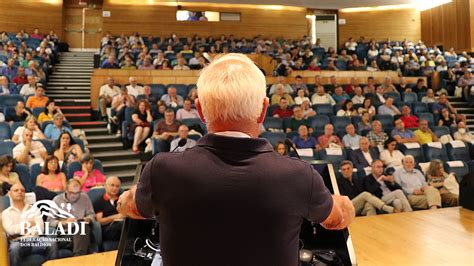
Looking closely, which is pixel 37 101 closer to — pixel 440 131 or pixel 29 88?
pixel 29 88

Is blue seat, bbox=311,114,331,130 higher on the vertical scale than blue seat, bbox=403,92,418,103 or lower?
lower

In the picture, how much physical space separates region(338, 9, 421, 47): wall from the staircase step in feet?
25.3

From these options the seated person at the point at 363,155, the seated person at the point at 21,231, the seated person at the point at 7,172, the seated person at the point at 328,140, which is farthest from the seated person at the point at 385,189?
the seated person at the point at 7,172

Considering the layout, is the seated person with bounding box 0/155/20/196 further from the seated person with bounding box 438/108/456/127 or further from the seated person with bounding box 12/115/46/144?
the seated person with bounding box 438/108/456/127

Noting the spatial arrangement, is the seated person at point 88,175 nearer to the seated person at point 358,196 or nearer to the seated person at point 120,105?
the seated person at point 120,105

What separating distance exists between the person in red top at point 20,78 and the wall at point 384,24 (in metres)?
7.66

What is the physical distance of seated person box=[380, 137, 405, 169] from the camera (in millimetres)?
3400

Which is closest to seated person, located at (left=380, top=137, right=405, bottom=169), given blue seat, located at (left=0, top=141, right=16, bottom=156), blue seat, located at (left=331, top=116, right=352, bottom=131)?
blue seat, located at (left=331, top=116, right=352, bottom=131)

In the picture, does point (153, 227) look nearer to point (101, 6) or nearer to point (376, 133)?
point (376, 133)

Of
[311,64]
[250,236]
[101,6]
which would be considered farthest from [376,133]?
[101,6]

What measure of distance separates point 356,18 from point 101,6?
6.19m

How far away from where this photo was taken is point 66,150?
293cm

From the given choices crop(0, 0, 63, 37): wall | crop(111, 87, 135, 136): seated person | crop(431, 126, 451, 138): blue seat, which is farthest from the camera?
crop(0, 0, 63, 37): wall

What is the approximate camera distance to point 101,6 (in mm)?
9070
